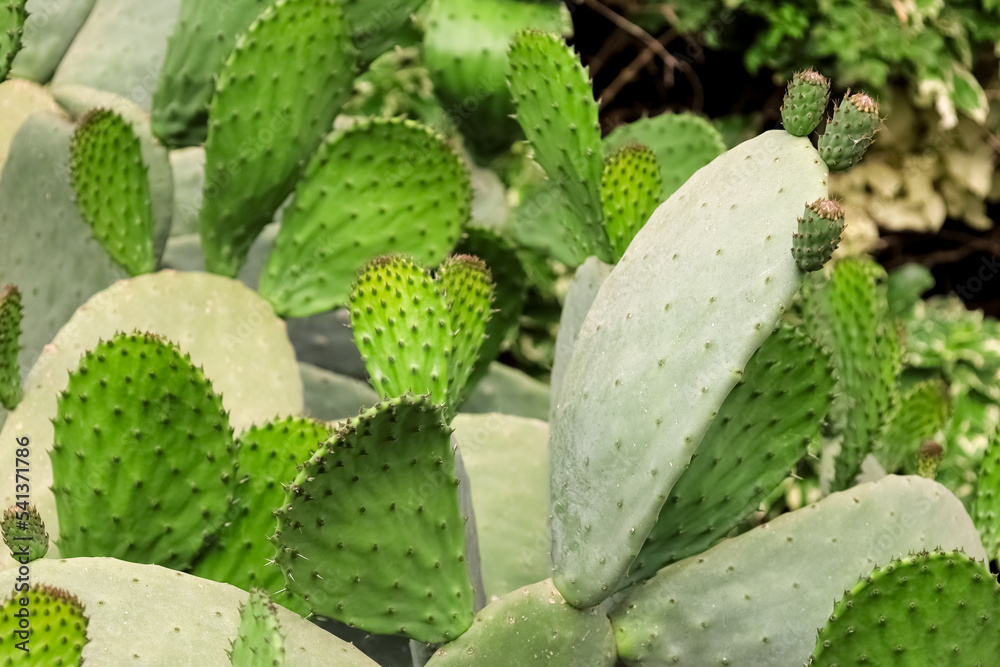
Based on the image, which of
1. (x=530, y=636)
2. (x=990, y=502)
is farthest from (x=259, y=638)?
(x=990, y=502)

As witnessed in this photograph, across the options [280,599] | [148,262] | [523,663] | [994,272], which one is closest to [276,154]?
[148,262]

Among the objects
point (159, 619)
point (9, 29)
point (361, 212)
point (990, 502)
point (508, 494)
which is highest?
point (9, 29)

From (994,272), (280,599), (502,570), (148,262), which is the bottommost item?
(994,272)

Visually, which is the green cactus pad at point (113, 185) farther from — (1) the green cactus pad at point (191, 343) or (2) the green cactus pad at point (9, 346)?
(2) the green cactus pad at point (9, 346)

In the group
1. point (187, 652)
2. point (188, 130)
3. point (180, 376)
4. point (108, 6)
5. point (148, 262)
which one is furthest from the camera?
point (108, 6)

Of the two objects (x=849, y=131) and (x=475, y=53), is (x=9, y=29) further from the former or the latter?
(x=849, y=131)

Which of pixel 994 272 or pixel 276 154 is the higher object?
pixel 276 154

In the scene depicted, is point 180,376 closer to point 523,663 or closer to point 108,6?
point 523,663
